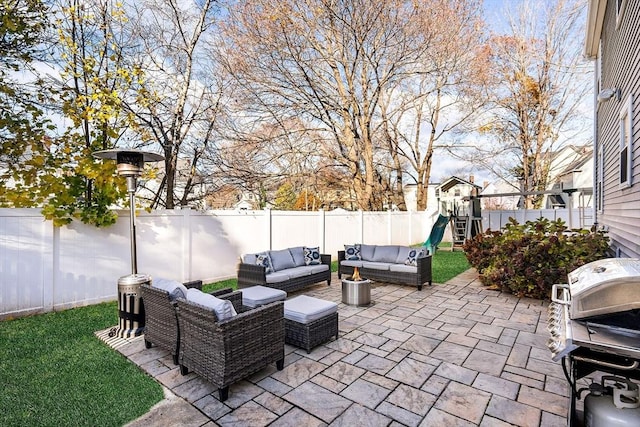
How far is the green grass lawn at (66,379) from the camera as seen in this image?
242 centimetres

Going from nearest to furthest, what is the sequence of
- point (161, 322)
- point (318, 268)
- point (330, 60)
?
point (161, 322) < point (318, 268) < point (330, 60)

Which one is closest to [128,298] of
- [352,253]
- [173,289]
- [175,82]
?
[173,289]

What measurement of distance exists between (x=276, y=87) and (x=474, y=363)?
8.74 metres

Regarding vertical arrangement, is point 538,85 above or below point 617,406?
above

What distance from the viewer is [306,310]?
3.68 m

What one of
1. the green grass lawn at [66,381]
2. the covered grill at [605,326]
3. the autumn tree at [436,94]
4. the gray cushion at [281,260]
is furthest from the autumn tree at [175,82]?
the covered grill at [605,326]

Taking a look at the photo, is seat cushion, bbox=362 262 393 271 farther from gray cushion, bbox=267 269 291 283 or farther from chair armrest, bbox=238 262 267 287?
chair armrest, bbox=238 262 267 287

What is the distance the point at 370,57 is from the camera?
33.4ft

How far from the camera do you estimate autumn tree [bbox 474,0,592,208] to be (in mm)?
13648

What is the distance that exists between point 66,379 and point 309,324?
224cm

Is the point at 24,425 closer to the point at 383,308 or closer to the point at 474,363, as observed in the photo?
the point at 474,363

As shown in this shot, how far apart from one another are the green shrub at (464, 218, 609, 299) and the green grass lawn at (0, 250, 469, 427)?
18.6ft

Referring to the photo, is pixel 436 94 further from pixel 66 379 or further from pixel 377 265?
pixel 66 379

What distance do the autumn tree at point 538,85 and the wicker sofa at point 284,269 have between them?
437 inches
